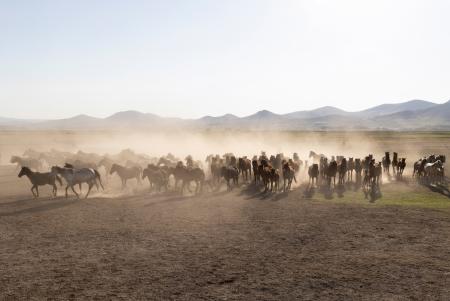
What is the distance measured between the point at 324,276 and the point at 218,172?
17.3 metres

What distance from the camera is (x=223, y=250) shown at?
13320mm

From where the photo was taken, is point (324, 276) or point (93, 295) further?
point (324, 276)

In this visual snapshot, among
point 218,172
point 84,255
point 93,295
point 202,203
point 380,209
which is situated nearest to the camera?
point 93,295

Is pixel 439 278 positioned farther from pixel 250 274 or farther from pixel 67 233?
pixel 67 233

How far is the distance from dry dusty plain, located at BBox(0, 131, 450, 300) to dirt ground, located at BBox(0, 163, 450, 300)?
0.04 meters

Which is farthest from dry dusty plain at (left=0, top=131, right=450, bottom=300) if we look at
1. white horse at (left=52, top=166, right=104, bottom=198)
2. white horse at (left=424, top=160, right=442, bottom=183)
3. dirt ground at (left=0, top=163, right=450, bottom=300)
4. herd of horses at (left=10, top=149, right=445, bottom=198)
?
white horse at (left=424, top=160, right=442, bottom=183)

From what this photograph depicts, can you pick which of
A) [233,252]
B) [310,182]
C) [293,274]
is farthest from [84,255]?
[310,182]

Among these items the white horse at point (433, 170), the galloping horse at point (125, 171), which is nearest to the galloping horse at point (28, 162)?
the galloping horse at point (125, 171)

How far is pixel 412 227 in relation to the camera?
52.9ft

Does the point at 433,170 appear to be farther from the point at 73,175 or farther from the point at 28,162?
the point at 28,162

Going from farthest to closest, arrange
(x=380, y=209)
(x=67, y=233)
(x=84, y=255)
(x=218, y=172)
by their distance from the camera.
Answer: (x=218, y=172) < (x=380, y=209) < (x=67, y=233) < (x=84, y=255)

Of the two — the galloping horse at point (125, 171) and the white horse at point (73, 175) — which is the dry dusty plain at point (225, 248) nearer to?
the white horse at point (73, 175)

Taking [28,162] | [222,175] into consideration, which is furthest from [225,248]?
[28,162]

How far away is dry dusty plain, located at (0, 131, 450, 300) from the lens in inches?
406
